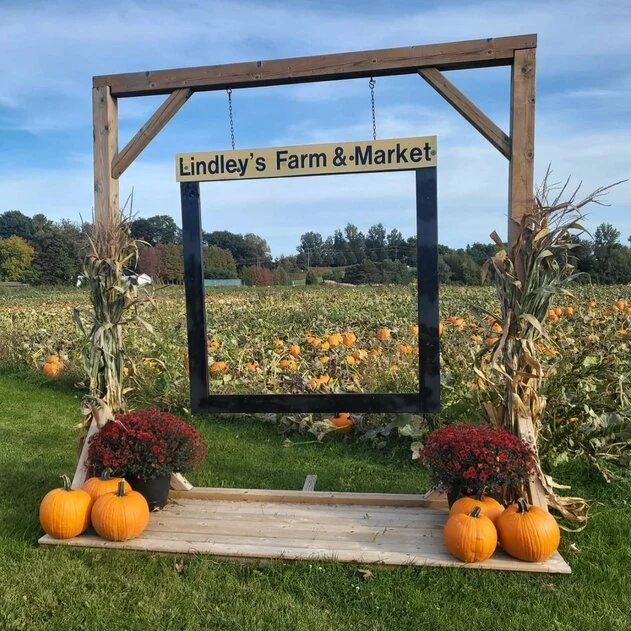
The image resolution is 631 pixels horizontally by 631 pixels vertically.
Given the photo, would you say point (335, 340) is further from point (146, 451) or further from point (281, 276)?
point (146, 451)

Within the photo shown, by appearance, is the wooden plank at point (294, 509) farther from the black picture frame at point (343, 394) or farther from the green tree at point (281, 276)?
the green tree at point (281, 276)

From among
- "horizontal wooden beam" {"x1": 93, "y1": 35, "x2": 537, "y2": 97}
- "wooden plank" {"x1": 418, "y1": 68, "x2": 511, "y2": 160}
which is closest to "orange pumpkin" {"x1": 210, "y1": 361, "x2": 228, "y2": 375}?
"horizontal wooden beam" {"x1": 93, "y1": 35, "x2": 537, "y2": 97}

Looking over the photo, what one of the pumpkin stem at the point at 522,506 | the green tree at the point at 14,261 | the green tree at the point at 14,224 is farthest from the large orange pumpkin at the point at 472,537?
the green tree at the point at 14,224

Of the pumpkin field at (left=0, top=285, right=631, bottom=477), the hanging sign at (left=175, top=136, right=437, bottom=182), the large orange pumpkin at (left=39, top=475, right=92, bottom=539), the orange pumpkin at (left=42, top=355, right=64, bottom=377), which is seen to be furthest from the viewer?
the orange pumpkin at (left=42, top=355, right=64, bottom=377)

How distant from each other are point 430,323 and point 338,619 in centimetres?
212

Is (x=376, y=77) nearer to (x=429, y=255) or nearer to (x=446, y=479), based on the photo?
(x=429, y=255)

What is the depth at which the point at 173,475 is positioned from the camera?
14.9 feet

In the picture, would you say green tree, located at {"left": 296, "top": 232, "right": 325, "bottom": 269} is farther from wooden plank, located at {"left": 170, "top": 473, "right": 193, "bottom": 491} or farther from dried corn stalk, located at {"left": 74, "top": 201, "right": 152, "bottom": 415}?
wooden plank, located at {"left": 170, "top": 473, "right": 193, "bottom": 491}

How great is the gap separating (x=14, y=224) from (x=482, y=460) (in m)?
91.5

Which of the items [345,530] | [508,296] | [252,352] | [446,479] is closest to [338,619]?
[345,530]

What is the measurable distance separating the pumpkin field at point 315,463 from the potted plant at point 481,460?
19.2 inches

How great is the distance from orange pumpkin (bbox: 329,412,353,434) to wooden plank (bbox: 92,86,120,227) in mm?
2940

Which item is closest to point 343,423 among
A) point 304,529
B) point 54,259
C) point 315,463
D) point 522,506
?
point 315,463

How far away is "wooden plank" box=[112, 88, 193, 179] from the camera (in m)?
4.55
